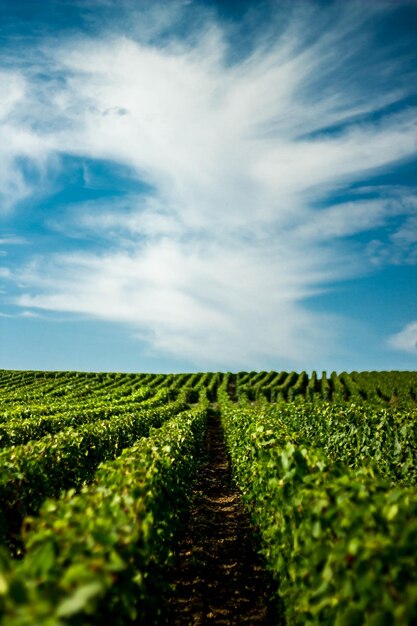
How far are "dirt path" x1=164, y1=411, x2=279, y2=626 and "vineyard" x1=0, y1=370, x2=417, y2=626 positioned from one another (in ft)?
0.10

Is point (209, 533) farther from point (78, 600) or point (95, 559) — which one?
point (78, 600)

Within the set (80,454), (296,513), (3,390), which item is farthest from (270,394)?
(296,513)

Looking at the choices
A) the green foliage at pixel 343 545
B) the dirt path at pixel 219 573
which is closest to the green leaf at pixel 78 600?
the green foliage at pixel 343 545

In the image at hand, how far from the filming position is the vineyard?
8.89ft

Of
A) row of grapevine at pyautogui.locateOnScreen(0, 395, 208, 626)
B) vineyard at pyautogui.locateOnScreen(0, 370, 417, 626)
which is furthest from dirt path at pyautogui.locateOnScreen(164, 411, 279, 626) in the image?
row of grapevine at pyautogui.locateOnScreen(0, 395, 208, 626)

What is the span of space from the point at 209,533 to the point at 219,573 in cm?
210

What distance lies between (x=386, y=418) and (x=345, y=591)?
37.2 feet

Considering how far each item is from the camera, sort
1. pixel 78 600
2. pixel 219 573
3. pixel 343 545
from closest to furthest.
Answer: pixel 78 600 < pixel 343 545 < pixel 219 573

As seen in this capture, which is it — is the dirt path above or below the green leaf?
below

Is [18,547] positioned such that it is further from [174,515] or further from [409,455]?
[409,455]

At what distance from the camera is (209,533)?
9719mm

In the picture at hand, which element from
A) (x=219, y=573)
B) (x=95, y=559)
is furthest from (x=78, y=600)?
(x=219, y=573)

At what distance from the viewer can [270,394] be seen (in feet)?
187

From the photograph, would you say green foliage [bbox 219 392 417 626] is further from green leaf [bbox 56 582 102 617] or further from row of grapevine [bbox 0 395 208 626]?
green leaf [bbox 56 582 102 617]
